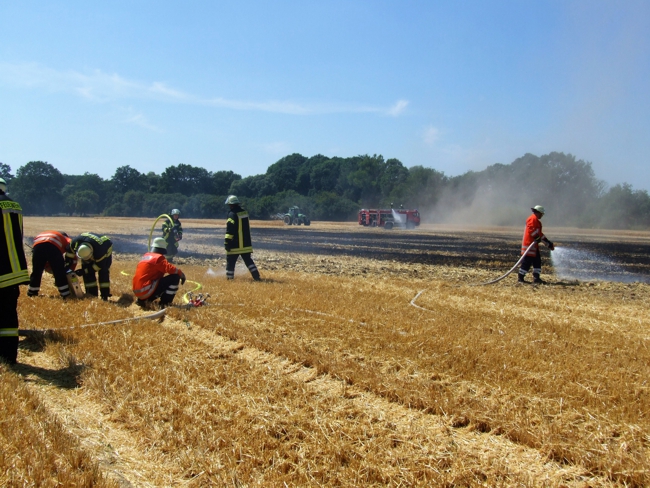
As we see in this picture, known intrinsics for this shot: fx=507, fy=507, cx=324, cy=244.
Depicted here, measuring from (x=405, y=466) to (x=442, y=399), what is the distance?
1.20 meters

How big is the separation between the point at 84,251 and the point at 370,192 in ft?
281

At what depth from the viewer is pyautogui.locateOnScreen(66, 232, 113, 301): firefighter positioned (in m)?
8.92

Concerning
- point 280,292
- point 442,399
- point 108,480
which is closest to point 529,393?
point 442,399

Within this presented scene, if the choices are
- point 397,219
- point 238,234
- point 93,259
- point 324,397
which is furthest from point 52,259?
point 397,219

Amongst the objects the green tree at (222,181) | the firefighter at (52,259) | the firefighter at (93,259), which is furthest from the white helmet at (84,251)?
the green tree at (222,181)

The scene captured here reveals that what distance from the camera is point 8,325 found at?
18.0ft

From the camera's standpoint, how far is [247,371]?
5.30 meters

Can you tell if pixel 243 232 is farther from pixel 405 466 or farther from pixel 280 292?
pixel 405 466

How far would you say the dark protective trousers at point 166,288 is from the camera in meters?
8.51

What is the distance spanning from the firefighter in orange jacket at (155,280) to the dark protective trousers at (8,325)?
274cm

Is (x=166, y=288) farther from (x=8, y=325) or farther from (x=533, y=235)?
(x=533, y=235)

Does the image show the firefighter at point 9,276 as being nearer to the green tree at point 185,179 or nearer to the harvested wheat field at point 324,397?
the harvested wheat field at point 324,397

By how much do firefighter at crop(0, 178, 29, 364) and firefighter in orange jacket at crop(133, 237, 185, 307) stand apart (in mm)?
2697

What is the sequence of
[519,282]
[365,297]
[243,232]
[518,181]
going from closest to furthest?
[365,297] → [243,232] → [519,282] → [518,181]
